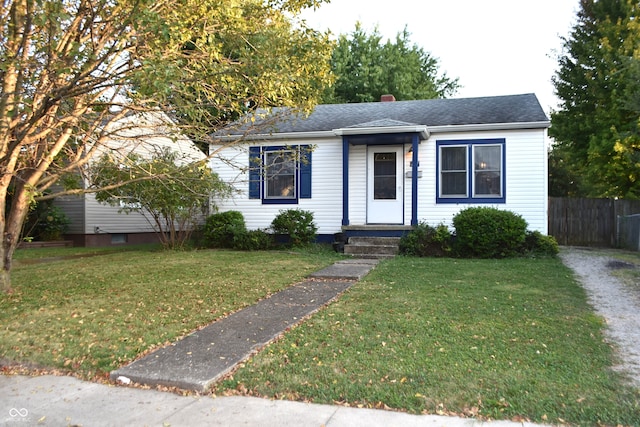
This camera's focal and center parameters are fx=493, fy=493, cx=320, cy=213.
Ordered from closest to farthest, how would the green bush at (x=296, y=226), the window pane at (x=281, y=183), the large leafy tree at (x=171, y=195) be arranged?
the large leafy tree at (x=171, y=195) < the green bush at (x=296, y=226) < the window pane at (x=281, y=183)

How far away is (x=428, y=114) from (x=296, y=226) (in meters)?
5.12

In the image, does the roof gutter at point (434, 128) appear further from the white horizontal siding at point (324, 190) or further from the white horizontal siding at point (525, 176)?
the white horizontal siding at point (324, 190)

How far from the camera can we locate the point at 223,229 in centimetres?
1420

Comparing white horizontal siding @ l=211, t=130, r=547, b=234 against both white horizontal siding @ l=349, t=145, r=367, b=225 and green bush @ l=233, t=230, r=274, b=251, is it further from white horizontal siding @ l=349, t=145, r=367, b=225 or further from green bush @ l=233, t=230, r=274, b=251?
green bush @ l=233, t=230, r=274, b=251

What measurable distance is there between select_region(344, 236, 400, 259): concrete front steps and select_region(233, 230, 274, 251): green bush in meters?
2.44

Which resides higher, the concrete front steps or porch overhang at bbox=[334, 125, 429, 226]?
porch overhang at bbox=[334, 125, 429, 226]

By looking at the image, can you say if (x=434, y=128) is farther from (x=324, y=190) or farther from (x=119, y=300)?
(x=119, y=300)

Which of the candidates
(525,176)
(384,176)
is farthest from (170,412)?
(525,176)

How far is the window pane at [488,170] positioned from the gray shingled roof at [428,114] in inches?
31.1

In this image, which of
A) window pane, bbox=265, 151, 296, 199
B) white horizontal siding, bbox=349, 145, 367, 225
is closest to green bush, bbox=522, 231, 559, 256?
white horizontal siding, bbox=349, 145, 367, 225

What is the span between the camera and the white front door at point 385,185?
1384 cm

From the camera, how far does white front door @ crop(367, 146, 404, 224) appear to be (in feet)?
Answer: 45.4

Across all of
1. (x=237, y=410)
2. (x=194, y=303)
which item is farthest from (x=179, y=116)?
(x=237, y=410)

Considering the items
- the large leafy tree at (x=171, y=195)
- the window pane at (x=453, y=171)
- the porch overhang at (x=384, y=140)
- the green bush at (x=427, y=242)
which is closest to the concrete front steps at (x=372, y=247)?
the green bush at (x=427, y=242)
